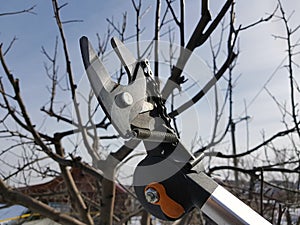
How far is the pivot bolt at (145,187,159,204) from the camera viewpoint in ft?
1.26

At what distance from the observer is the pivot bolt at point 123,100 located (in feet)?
1.21

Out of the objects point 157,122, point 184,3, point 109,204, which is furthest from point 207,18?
point 109,204

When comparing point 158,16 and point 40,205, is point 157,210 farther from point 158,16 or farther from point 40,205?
point 40,205

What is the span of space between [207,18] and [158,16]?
0.66 feet

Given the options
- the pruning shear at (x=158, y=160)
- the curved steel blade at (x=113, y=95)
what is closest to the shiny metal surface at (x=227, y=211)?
the pruning shear at (x=158, y=160)

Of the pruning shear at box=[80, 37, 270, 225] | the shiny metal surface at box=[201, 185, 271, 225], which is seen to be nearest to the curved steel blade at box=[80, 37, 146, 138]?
the pruning shear at box=[80, 37, 270, 225]

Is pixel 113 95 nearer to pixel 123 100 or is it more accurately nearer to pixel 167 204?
pixel 123 100

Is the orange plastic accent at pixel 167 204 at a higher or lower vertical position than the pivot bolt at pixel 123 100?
lower

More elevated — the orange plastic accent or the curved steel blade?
the curved steel blade

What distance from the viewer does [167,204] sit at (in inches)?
15.3

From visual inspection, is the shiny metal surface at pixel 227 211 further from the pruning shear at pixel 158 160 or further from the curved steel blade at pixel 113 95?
the curved steel blade at pixel 113 95

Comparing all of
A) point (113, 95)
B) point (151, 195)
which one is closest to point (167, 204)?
Result: point (151, 195)

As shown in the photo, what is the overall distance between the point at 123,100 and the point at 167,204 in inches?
4.6

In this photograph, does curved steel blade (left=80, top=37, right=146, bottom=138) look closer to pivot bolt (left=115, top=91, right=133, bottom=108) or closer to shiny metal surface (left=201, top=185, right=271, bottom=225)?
pivot bolt (left=115, top=91, right=133, bottom=108)
